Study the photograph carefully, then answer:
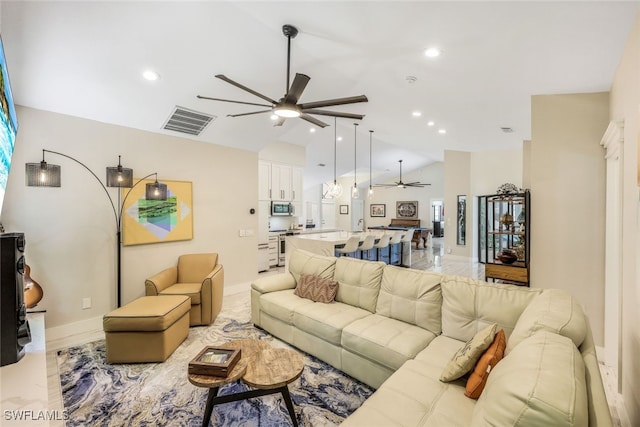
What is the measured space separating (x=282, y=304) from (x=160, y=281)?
1667 mm

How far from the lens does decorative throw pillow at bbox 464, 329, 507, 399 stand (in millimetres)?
1538

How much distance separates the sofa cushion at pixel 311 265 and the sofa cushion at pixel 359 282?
0.12 m

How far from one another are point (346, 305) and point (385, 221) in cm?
1109

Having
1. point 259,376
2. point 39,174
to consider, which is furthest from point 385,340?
point 39,174

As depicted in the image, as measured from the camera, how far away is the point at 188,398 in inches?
89.4

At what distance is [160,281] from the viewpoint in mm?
3635

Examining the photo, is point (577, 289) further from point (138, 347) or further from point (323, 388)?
point (138, 347)

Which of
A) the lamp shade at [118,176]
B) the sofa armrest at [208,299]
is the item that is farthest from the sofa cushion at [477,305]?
the lamp shade at [118,176]

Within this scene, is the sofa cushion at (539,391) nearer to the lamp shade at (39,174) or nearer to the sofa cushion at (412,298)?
the sofa cushion at (412,298)

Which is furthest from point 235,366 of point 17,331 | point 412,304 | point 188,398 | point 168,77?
point 168,77

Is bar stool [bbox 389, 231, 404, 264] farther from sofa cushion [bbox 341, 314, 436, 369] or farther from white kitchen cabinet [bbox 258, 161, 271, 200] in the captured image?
sofa cushion [bbox 341, 314, 436, 369]

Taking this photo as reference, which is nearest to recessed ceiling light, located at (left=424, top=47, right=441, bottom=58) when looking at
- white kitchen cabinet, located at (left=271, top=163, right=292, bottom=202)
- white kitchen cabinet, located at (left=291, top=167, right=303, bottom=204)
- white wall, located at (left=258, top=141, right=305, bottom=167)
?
white wall, located at (left=258, top=141, right=305, bottom=167)

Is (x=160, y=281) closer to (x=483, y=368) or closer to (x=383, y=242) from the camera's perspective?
(x=483, y=368)

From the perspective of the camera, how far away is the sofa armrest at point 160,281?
349 cm
